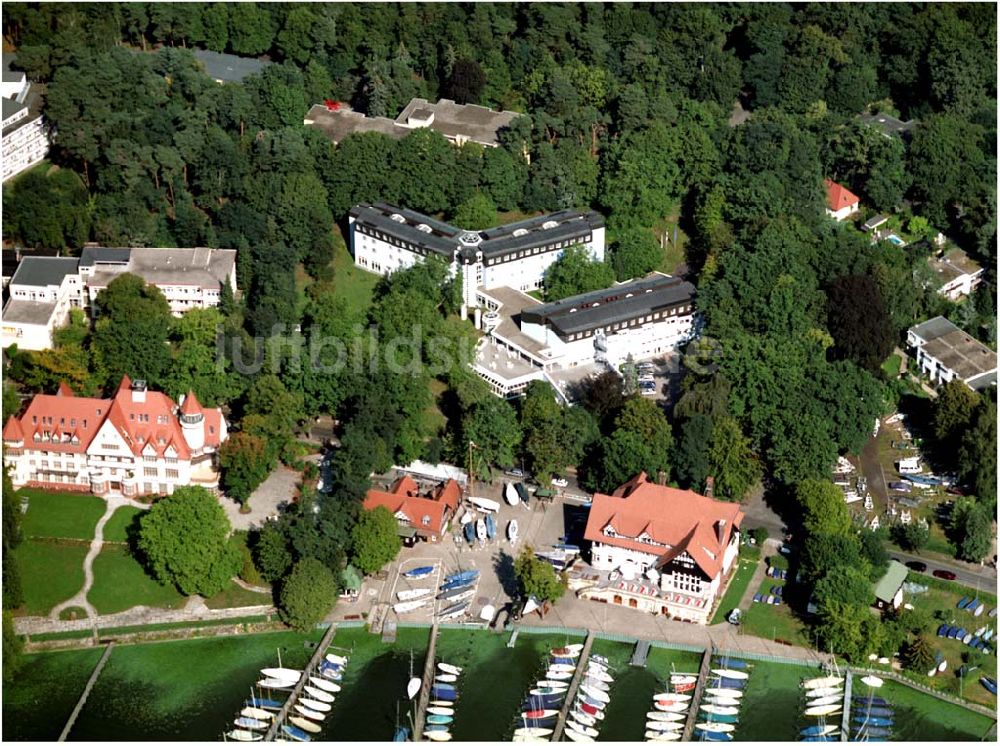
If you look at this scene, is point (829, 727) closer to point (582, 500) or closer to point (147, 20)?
point (582, 500)

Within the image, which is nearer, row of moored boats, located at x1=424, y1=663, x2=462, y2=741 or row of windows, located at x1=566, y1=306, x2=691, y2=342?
row of moored boats, located at x1=424, y1=663, x2=462, y2=741

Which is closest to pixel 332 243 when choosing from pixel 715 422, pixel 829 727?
pixel 715 422

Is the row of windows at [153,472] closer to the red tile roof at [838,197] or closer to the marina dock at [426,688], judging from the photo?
the marina dock at [426,688]

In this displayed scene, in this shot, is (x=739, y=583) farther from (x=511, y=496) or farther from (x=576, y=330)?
(x=576, y=330)

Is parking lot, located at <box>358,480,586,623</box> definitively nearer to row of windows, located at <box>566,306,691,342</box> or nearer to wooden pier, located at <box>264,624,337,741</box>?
wooden pier, located at <box>264,624,337,741</box>

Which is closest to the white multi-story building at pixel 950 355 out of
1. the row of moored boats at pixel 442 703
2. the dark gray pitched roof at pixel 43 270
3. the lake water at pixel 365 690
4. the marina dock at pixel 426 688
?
the lake water at pixel 365 690

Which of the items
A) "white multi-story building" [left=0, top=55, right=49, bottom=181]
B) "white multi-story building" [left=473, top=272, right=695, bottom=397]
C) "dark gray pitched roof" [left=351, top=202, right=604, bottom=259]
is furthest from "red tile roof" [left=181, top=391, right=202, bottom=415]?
"white multi-story building" [left=0, top=55, right=49, bottom=181]
